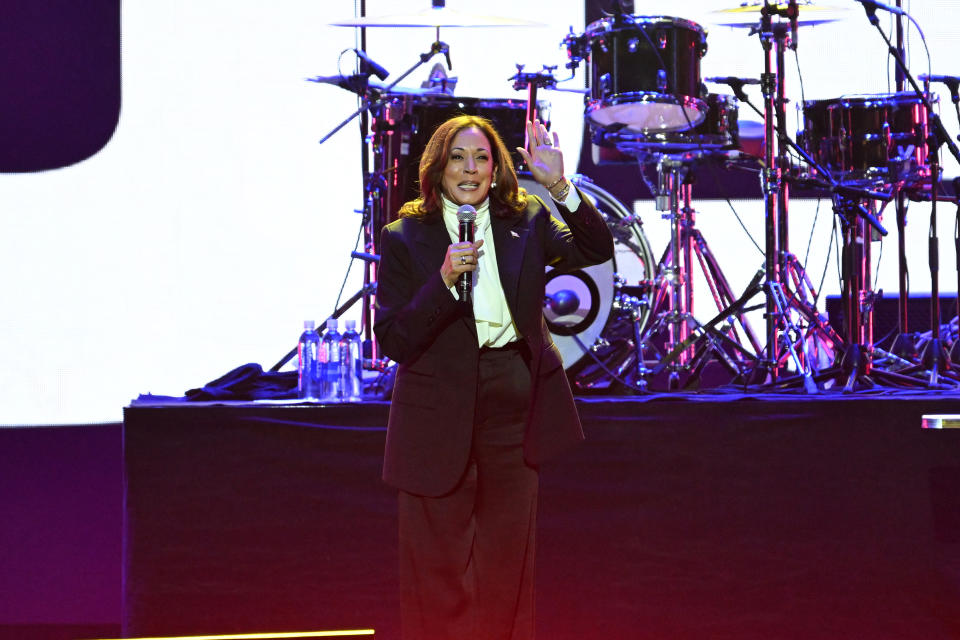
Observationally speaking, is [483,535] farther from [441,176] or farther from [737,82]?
[737,82]

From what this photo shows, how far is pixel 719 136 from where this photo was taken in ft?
17.4

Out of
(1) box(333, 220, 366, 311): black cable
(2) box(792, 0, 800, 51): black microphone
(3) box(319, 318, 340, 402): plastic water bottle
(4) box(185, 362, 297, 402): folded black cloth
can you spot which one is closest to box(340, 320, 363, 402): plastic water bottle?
(3) box(319, 318, 340, 402): plastic water bottle

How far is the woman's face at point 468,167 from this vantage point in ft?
8.98

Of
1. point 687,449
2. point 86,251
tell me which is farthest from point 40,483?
point 687,449

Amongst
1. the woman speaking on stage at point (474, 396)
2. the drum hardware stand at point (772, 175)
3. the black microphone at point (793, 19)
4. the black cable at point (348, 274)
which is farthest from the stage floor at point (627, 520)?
the black microphone at point (793, 19)

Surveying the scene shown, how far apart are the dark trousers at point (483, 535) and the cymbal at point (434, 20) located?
2420mm

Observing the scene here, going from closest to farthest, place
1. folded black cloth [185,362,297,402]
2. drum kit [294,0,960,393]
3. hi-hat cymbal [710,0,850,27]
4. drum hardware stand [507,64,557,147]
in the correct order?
1. folded black cloth [185,362,297,402]
2. drum kit [294,0,960,393]
3. drum hardware stand [507,64,557,147]
4. hi-hat cymbal [710,0,850,27]

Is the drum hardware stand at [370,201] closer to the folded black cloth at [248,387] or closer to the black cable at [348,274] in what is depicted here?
the black cable at [348,274]

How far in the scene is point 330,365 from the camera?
405cm

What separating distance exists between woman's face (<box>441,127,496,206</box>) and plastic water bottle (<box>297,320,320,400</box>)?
56.6 inches

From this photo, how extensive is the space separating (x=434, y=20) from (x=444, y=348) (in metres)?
2.50

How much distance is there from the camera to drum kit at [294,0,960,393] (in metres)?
4.57

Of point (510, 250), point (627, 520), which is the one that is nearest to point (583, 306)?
point (627, 520)

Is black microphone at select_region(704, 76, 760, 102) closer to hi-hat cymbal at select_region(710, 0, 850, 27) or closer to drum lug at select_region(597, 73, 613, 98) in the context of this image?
drum lug at select_region(597, 73, 613, 98)
